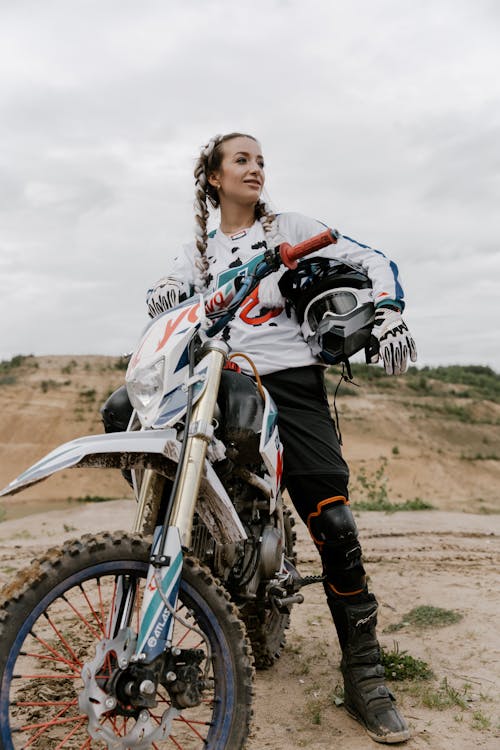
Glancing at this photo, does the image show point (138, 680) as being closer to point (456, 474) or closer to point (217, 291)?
point (217, 291)

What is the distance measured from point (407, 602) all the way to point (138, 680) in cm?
303

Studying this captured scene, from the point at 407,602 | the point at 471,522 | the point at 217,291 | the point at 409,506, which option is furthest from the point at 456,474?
the point at 217,291

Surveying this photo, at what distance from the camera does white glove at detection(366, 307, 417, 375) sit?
2.57 metres

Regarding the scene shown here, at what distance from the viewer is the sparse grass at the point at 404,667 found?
11.1 feet

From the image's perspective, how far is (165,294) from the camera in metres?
2.97

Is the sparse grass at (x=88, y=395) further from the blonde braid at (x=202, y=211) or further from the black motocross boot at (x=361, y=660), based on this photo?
the black motocross boot at (x=361, y=660)

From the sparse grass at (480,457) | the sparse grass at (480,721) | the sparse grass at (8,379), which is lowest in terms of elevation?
the sparse grass at (480,721)

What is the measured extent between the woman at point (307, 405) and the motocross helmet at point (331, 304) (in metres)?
0.05

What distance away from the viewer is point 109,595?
469 cm

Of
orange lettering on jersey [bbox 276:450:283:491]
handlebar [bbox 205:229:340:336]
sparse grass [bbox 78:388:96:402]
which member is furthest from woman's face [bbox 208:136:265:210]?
sparse grass [bbox 78:388:96:402]

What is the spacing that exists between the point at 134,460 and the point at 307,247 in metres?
0.87

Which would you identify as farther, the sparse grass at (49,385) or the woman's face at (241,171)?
the sparse grass at (49,385)

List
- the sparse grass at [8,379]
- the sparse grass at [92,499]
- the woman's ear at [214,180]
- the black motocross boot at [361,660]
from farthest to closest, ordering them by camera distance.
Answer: the sparse grass at [8,379], the sparse grass at [92,499], the woman's ear at [214,180], the black motocross boot at [361,660]

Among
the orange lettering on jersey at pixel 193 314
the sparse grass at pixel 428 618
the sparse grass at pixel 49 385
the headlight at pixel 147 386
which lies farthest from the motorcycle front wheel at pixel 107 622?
the sparse grass at pixel 49 385
